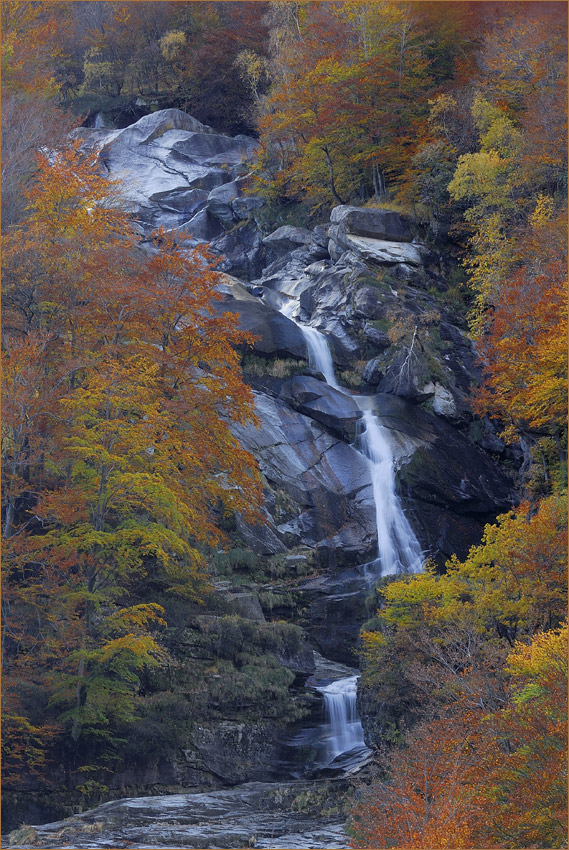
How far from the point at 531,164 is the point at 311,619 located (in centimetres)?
2027

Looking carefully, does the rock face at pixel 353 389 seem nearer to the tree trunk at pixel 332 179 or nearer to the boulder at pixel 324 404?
the boulder at pixel 324 404

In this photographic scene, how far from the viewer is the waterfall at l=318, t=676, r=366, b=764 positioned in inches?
763

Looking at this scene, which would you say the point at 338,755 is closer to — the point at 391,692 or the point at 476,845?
the point at 391,692

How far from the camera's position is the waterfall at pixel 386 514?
83.5 feet

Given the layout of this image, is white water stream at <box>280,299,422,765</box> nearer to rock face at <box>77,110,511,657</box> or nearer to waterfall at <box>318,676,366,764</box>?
waterfall at <box>318,676,366,764</box>

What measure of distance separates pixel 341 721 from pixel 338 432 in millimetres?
11700

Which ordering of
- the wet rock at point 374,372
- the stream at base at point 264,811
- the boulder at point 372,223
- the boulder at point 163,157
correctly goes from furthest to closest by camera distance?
1. the boulder at point 163,157
2. the boulder at point 372,223
3. the wet rock at point 374,372
4. the stream at base at point 264,811

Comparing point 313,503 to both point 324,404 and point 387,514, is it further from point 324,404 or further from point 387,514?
point 324,404

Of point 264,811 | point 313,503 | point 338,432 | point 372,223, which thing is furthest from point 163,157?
point 264,811

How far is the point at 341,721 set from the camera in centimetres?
2000

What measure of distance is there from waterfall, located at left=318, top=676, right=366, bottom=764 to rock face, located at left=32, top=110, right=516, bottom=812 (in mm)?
918

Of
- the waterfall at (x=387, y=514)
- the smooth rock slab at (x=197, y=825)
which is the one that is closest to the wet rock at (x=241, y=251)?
the waterfall at (x=387, y=514)

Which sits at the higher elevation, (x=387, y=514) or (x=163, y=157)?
(x=163, y=157)

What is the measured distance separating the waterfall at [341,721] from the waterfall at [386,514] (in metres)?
4.83
